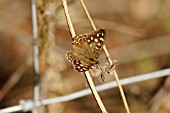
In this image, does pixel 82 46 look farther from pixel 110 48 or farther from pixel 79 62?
pixel 110 48

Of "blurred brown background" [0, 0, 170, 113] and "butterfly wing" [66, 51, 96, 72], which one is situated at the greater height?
"blurred brown background" [0, 0, 170, 113]

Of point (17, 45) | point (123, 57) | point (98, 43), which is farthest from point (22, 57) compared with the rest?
point (98, 43)

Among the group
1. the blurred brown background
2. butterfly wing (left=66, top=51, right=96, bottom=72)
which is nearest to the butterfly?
butterfly wing (left=66, top=51, right=96, bottom=72)

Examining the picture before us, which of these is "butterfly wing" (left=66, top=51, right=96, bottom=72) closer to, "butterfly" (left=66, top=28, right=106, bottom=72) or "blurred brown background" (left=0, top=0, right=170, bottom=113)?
"butterfly" (left=66, top=28, right=106, bottom=72)

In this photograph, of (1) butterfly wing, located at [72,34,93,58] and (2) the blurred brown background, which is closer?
(1) butterfly wing, located at [72,34,93,58]

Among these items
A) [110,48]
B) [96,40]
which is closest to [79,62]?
[96,40]

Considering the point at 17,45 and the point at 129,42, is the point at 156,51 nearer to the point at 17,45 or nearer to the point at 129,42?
the point at 129,42

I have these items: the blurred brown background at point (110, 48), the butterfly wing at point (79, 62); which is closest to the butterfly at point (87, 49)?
the butterfly wing at point (79, 62)
